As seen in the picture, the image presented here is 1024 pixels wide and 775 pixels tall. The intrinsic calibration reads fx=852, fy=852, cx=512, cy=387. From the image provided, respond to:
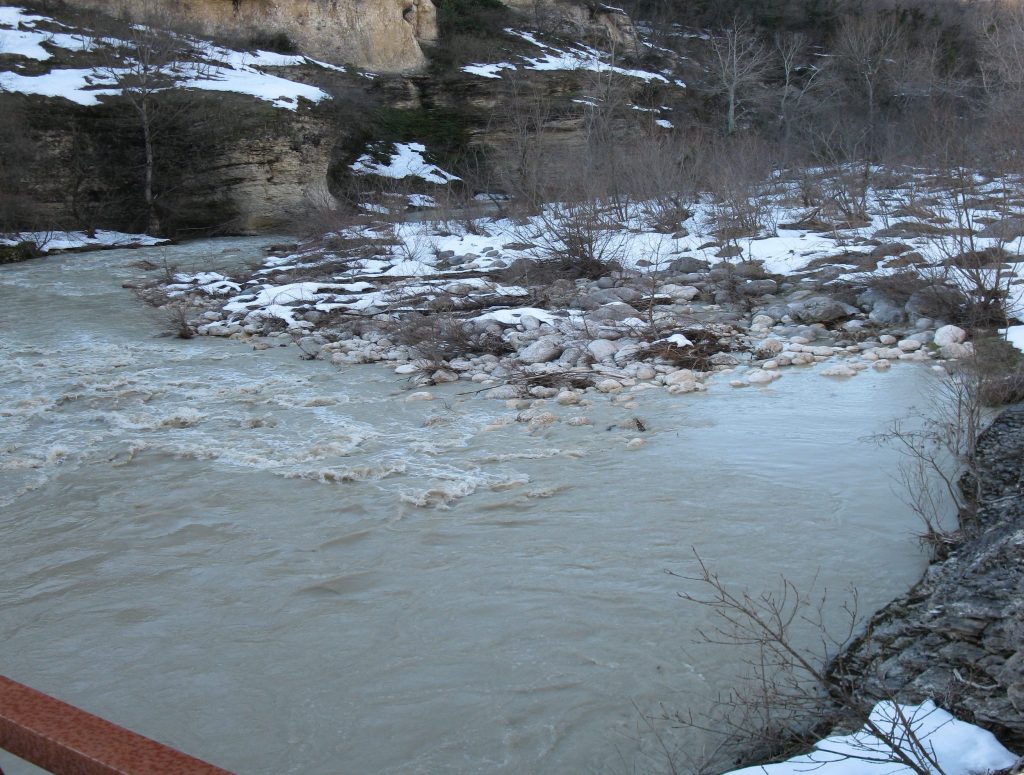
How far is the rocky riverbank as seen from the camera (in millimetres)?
2709

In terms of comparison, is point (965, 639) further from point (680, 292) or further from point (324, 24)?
point (324, 24)

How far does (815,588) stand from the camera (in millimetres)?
4258

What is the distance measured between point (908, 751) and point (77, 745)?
2.35 meters

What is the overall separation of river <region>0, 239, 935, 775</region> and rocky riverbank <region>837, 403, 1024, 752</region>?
1.69ft

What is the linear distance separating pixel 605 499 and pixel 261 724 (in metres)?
2.75

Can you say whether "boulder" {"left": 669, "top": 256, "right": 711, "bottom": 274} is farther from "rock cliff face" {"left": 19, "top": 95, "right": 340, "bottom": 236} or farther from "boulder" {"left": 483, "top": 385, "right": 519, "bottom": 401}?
"rock cliff face" {"left": 19, "top": 95, "right": 340, "bottom": 236}

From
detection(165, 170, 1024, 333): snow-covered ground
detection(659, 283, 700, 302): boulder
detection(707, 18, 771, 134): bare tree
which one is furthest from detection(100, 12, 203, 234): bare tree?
detection(707, 18, 771, 134): bare tree

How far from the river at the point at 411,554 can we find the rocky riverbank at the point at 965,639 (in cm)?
51

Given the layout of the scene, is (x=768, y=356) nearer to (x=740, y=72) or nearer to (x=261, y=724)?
(x=261, y=724)

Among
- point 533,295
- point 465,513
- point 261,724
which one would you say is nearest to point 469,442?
point 465,513

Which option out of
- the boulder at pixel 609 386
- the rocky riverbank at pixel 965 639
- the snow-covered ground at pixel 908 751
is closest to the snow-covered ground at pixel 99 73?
the boulder at pixel 609 386

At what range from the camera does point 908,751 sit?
2.49 m

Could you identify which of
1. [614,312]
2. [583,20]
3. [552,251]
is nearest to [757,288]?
[614,312]

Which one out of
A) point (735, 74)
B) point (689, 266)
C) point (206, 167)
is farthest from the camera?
point (735, 74)
